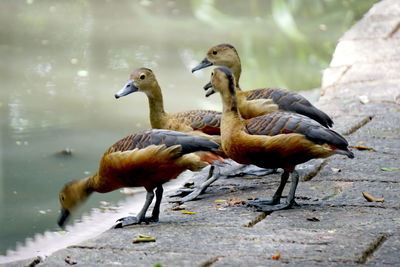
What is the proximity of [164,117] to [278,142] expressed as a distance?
129 cm

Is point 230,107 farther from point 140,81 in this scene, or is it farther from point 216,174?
point 140,81

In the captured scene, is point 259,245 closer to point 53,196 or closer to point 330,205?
point 330,205

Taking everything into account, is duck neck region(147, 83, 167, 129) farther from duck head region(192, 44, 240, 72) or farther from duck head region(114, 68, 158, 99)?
duck head region(192, 44, 240, 72)

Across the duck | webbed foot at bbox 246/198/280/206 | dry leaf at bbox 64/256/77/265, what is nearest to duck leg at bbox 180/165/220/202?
the duck

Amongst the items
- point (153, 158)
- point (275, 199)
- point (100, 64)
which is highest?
point (100, 64)

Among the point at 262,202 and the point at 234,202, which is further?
the point at 234,202

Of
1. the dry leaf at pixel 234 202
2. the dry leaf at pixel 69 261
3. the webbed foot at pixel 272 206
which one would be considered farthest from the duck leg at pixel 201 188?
the dry leaf at pixel 69 261

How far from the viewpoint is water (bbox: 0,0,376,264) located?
5.95m

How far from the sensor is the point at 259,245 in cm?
376

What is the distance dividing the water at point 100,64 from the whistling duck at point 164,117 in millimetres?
737

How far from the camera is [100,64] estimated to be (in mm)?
9305

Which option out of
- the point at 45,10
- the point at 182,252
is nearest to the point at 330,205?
the point at 182,252

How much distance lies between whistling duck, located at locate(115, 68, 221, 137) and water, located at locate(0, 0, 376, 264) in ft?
2.42

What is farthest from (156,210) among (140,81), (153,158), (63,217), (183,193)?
(140,81)
